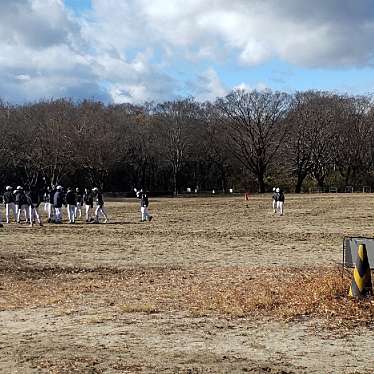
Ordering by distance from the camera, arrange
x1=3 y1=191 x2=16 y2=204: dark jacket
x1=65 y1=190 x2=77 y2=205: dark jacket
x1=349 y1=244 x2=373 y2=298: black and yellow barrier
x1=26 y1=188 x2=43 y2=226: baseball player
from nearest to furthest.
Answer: x1=349 y1=244 x2=373 y2=298: black and yellow barrier → x1=26 y1=188 x2=43 y2=226: baseball player → x1=65 y1=190 x2=77 y2=205: dark jacket → x1=3 y1=191 x2=16 y2=204: dark jacket

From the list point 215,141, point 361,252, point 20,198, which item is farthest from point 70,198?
point 215,141

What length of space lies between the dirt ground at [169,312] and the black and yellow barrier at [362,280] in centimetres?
35

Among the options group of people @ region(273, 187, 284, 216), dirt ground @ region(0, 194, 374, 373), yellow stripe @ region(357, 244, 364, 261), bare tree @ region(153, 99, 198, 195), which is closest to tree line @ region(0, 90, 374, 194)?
bare tree @ region(153, 99, 198, 195)

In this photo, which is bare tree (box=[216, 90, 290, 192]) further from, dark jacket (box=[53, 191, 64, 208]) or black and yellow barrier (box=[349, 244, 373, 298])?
black and yellow barrier (box=[349, 244, 373, 298])

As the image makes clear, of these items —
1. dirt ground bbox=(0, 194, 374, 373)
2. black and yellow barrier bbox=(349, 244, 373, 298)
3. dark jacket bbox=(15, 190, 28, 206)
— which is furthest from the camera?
dark jacket bbox=(15, 190, 28, 206)

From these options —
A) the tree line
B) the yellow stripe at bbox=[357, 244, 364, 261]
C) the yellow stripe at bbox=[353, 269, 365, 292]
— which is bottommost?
the yellow stripe at bbox=[353, 269, 365, 292]

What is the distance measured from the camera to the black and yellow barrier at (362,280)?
10234 mm

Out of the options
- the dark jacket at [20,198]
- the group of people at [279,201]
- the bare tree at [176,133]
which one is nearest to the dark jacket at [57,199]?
the dark jacket at [20,198]

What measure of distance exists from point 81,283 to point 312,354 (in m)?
6.91

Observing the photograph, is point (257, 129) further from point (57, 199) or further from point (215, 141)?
point (57, 199)

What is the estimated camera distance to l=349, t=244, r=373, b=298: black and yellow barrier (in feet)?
33.6

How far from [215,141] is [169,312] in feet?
260

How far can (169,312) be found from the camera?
10062mm

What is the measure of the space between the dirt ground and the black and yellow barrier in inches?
13.8
